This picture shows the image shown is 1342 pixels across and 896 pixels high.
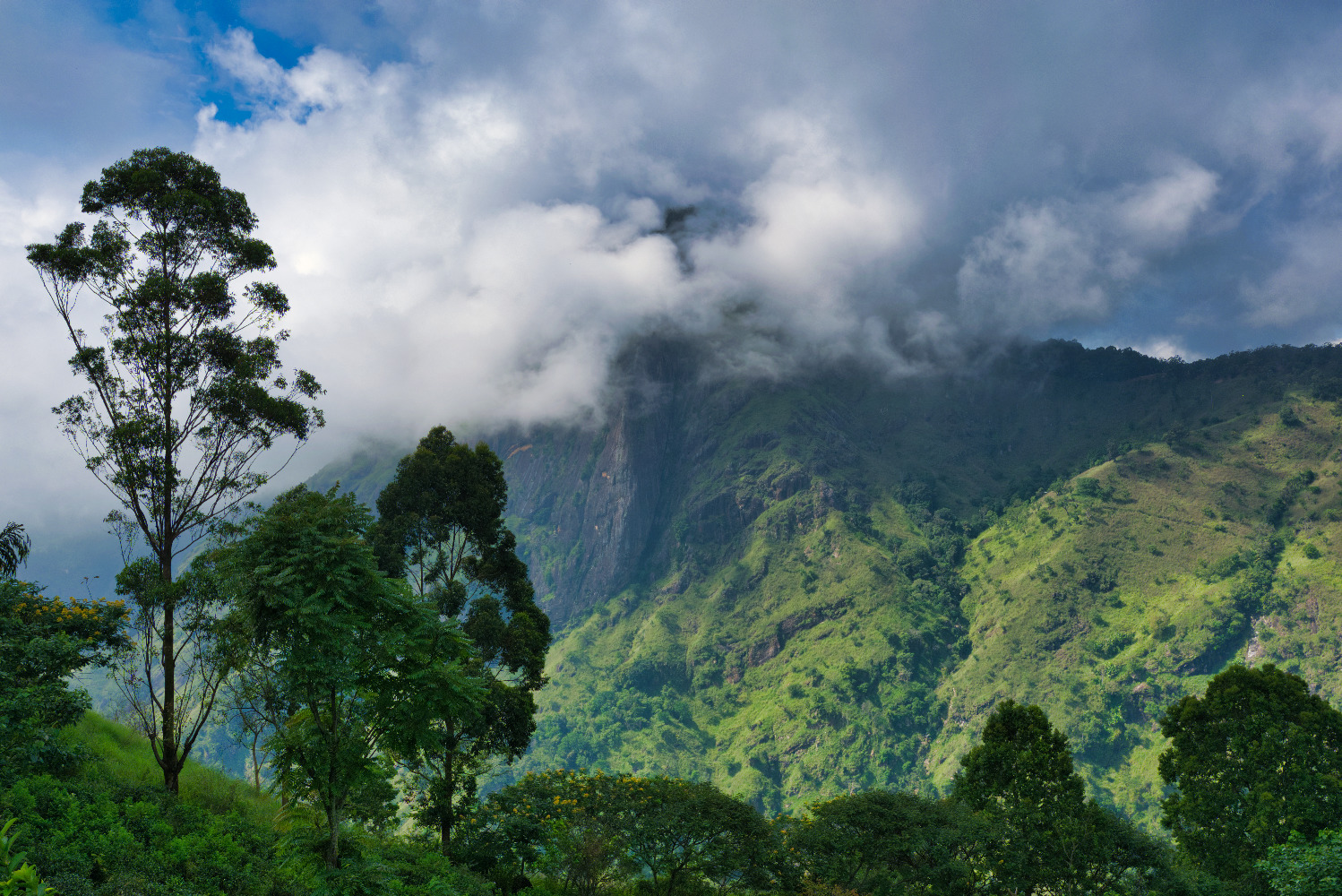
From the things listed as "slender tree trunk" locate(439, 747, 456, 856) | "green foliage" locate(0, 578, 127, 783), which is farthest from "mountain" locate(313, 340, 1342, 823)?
"green foliage" locate(0, 578, 127, 783)

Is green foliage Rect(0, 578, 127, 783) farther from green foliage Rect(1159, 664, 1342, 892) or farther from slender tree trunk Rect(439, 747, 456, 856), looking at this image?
green foliage Rect(1159, 664, 1342, 892)

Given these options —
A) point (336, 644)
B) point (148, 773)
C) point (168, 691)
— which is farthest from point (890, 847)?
point (148, 773)

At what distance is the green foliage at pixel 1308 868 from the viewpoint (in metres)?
18.2

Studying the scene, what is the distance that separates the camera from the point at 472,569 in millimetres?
27875

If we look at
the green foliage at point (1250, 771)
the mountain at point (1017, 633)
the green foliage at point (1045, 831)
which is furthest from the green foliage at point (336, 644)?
the mountain at point (1017, 633)

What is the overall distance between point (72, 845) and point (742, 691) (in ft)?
567

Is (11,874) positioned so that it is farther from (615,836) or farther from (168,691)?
(615,836)

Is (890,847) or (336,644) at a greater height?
(336,644)

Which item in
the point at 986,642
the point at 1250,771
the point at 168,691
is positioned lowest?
the point at 1250,771

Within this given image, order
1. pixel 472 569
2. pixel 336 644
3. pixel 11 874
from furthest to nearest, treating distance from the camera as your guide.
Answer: pixel 472 569, pixel 336 644, pixel 11 874

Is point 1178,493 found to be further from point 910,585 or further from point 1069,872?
point 1069,872

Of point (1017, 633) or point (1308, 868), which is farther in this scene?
point (1017, 633)

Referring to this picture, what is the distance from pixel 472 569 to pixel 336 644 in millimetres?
17492

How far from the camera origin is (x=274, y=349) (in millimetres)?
19938
